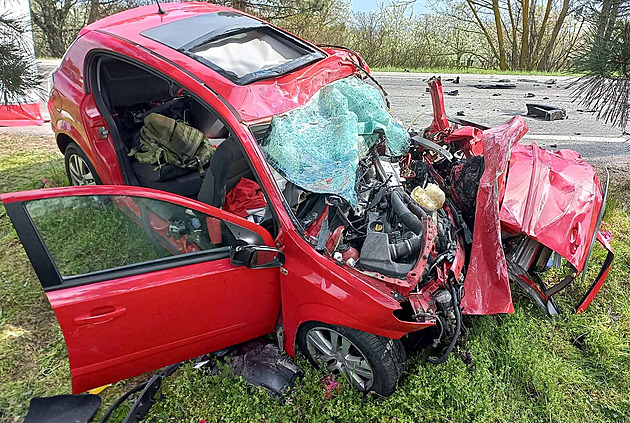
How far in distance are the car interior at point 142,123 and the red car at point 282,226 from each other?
0.08 ft

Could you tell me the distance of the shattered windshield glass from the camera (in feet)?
9.16

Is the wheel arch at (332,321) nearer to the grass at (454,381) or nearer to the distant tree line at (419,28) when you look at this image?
the grass at (454,381)

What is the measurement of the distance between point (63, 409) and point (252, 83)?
2376 millimetres

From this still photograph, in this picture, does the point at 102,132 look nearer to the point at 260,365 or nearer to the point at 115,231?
the point at 115,231

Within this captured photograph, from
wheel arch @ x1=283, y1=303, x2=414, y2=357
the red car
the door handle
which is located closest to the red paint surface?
the red car

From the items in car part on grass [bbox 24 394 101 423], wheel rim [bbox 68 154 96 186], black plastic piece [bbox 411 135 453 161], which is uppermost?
black plastic piece [bbox 411 135 453 161]

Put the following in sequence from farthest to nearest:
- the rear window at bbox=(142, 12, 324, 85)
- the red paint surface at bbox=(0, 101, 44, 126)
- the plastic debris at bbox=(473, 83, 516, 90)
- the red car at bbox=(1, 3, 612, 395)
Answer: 1. the plastic debris at bbox=(473, 83, 516, 90)
2. the red paint surface at bbox=(0, 101, 44, 126)
3. the rear window at bbox=(142, 12, 324, 85)
4. the red car at bbox=(1, 3, 612, 395)

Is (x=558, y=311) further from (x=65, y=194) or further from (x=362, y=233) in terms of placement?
(x=65, y=194)

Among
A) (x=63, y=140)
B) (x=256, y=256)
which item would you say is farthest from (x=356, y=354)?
(x=63, y=140)

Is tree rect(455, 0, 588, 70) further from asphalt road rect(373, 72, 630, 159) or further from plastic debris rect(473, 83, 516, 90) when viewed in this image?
plastic debris rect(473, 83, 516, 90)

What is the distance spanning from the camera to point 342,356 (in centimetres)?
281

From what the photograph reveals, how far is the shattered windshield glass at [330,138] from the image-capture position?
2.79m

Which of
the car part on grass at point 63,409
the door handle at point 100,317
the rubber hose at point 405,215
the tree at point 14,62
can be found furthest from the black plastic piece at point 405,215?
the tree at point 14,62

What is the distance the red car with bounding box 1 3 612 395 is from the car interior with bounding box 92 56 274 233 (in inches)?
1.0
